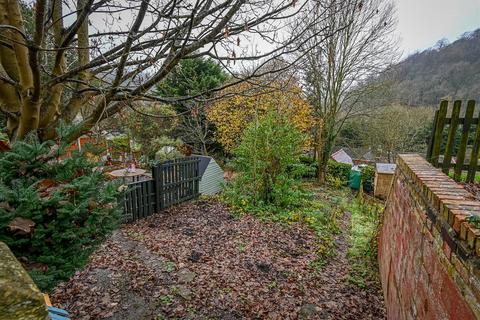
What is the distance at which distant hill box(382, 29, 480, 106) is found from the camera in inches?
593

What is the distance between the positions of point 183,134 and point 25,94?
14.4m

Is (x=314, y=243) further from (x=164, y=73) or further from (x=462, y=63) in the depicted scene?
(x=462, y=63)

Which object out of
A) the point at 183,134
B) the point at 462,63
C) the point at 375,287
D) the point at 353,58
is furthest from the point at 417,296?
the point at 462,63

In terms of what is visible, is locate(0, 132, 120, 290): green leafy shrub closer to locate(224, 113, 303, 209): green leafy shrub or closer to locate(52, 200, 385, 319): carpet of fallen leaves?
locate(52, 200, 385, 319): carpet of fallen leaves

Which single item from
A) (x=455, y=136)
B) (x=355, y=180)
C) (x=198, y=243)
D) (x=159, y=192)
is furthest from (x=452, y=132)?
(x=355, y=180)

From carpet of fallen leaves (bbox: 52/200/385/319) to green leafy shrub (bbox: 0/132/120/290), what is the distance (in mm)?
→ 1675

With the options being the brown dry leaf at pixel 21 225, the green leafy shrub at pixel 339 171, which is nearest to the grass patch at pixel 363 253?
the brown dry leaf at pixel 21 225

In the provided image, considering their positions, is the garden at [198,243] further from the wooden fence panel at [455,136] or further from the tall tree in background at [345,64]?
the tall tree in background at [345,64]

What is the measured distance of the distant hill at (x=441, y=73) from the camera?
49.4 ft

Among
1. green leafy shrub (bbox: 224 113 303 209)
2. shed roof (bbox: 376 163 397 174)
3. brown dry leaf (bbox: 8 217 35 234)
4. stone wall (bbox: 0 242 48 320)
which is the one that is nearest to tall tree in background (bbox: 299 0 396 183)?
shed roof (bbox: 376 163 397 174)

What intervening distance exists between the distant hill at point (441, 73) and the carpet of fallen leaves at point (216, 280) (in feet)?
42.6

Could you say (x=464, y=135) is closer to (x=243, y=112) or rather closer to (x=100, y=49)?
(x=100, y=49)

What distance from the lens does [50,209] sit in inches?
71.2

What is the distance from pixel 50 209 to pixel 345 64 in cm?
1313
